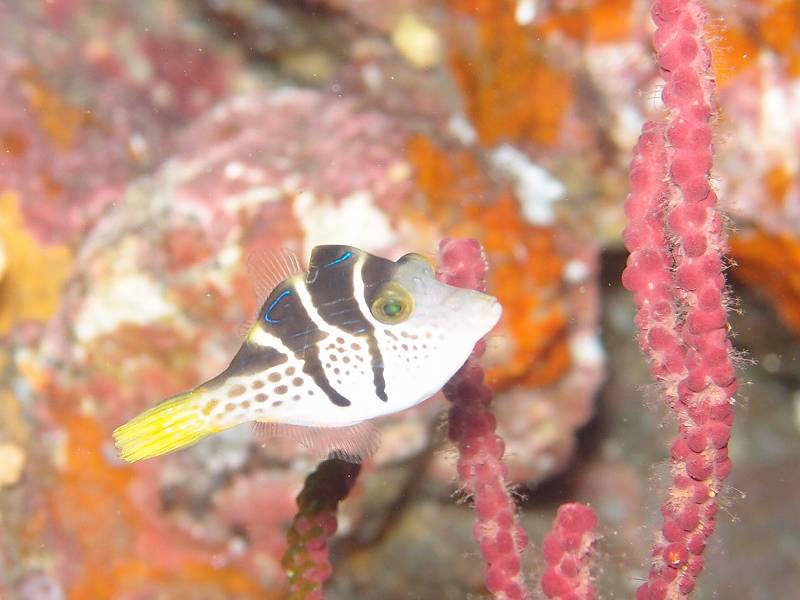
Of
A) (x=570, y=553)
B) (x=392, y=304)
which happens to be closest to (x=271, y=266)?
(x=392, y=304)

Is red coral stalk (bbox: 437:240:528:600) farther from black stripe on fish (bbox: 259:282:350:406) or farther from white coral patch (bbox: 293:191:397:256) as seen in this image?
white coral patch (bbox: 293:191:397:256)

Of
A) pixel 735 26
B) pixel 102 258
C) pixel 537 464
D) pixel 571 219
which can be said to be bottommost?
pixel 537 464

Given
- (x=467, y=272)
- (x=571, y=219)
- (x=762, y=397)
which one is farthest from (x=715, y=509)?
(x=762, y=397)

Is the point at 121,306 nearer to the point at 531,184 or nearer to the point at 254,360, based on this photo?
the point at 254,360

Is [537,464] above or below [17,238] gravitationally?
below

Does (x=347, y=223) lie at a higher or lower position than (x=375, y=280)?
higher

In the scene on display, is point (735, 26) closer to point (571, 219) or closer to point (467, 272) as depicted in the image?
point (571, 219)
